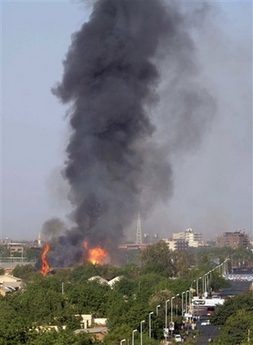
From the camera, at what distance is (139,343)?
42.5 m

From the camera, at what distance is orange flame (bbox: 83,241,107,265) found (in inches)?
3337

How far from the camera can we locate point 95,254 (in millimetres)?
85188

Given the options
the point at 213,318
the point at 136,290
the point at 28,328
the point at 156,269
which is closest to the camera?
the point at 28,328

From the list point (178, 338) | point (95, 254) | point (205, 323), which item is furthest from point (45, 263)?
point (178, 338)

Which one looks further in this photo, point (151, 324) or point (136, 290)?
point (136, 290)

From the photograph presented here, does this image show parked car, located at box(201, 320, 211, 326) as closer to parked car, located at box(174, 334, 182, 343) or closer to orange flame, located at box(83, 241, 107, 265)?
parked car, located at box(174, 334, 182, 343)

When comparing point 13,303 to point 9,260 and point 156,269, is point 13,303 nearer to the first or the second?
point 156,269

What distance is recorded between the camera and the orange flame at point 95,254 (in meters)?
84.8

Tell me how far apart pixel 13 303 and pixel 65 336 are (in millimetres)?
20097

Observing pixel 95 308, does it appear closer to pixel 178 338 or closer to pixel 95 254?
pixel 178 338

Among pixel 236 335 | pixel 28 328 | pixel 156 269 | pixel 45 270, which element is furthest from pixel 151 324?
pixel 156 269

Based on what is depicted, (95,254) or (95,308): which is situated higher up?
(95,254)

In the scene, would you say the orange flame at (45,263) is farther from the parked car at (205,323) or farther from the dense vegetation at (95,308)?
the parked car at (205,323)

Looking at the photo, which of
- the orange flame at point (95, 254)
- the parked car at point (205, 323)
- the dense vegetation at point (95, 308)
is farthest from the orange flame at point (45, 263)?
the parked car at point (205, 323)
